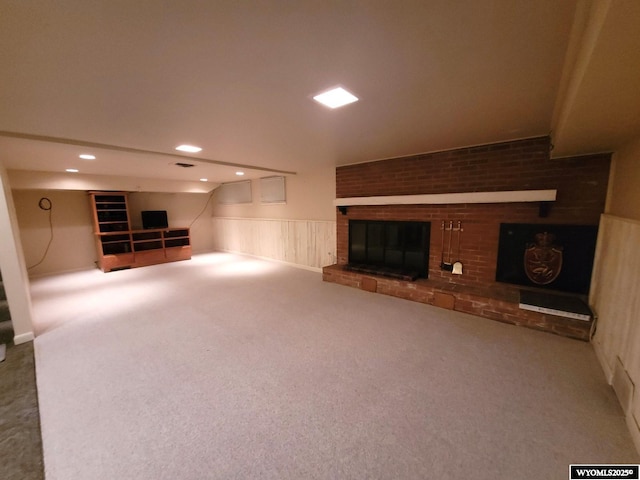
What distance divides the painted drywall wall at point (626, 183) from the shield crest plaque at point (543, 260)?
0.57 metres

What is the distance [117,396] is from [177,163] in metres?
3.51

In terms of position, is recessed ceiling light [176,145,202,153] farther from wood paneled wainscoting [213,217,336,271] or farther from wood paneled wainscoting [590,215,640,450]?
wood paneled wainscoting [590,215,640,450]

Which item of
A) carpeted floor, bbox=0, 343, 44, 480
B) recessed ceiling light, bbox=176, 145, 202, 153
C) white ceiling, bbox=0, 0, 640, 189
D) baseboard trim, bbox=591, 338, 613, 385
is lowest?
carpeted floor, bbox=0, 343, 44, 480

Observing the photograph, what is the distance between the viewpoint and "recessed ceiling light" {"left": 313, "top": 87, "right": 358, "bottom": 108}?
1.72m

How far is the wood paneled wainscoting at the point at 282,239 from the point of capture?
17.0ft

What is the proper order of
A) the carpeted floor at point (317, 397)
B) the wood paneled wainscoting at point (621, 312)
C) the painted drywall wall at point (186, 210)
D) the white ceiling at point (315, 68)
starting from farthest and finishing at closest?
1. the painted drywall wall at point (186, 210)
2. the wood paneled wainscoting at point (621, 312)
3. the carpeted floor at point (317, 397)
4. the white ceiling at point (315, 68)

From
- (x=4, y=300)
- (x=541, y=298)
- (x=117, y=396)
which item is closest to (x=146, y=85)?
(x=117, y=396)

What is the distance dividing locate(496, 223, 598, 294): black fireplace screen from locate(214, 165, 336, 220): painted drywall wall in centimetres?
294

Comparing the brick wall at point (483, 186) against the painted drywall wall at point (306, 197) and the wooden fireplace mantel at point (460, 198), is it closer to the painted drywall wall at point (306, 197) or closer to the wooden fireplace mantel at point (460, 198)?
the wooden fireplace mantel at point (460, 198)

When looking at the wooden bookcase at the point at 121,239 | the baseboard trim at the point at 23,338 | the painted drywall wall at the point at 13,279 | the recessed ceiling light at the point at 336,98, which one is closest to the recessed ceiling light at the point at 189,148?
the painted drywall wall at the point at 13,279

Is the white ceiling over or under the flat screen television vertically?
over

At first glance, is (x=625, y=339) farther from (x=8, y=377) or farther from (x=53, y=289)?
(x=53, y=289)

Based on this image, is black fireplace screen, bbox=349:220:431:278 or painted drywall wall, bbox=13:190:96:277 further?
painted drywall wall, bbox=13:190:96:277

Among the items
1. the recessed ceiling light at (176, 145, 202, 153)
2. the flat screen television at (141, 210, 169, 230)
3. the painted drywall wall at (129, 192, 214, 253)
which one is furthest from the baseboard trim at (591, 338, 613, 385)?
the painted drywall wall at (129, 192, 214, 253)
